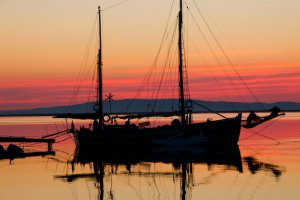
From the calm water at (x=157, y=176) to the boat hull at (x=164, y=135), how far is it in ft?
20.3

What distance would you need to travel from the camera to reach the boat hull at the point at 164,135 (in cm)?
7831

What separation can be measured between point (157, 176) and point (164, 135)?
28980mm

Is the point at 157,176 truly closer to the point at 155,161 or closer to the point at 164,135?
the point at 155,161

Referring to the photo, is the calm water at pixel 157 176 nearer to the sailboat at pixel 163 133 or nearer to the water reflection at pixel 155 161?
the water reflection at pixel 155 161

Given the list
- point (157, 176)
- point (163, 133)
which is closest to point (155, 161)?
point (157, 176)

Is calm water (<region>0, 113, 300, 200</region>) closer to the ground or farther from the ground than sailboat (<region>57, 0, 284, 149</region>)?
closer to the ground

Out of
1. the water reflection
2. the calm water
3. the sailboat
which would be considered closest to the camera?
the calm water

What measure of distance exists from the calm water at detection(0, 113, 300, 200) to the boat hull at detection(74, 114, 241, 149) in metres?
6.18

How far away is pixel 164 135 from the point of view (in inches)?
3127

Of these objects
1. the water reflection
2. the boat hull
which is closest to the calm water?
the water reflection

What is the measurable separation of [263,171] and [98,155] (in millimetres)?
26356

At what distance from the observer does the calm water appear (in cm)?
4106

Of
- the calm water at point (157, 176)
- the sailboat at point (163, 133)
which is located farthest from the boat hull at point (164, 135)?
the calm water at point (157, 176)

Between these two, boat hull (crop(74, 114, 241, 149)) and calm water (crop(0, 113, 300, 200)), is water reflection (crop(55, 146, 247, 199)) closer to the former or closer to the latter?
calm water (crop(0, 113, 300, 200))
